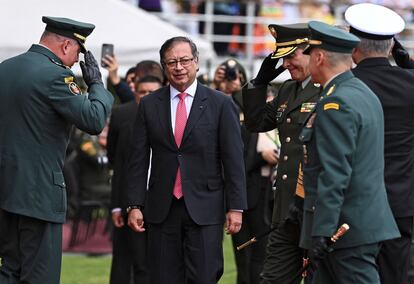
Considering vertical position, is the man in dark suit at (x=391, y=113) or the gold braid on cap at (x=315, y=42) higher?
the gold braid on cap at (x=315, y=42)

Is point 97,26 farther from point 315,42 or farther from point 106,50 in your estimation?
point 315,42

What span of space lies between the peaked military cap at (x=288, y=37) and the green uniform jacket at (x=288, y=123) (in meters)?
0.31

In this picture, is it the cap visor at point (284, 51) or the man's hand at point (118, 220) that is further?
the man's hand at point (118, 220)

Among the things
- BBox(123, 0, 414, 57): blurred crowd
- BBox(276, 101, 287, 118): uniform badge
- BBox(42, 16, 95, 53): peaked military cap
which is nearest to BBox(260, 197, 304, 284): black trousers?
BBox(276, 101, 287, 118): uniform badge

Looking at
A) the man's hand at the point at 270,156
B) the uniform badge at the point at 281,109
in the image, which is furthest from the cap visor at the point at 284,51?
the man's hand at the point at 270,156

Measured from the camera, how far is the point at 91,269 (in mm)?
13719

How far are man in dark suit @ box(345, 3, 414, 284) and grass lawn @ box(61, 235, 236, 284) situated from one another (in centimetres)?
504

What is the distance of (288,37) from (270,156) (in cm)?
286

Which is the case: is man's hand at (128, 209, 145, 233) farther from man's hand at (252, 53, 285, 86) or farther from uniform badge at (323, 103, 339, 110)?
uniform badge at (323, 103, 339, 110)

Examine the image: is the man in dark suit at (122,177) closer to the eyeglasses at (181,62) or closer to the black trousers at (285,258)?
the eyeglasses at (181,62)

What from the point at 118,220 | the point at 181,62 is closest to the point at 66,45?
the point at 181,62

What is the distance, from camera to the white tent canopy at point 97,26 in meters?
11.7

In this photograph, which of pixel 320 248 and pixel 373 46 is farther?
pixel 373 46

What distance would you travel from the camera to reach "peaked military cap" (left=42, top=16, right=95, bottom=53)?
7957 mm
